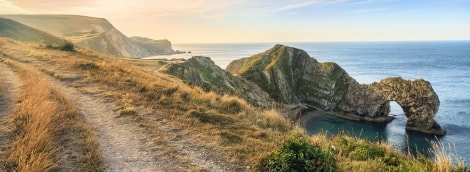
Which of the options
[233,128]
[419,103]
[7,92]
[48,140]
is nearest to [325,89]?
[419,103]

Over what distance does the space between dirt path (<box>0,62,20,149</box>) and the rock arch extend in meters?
61.2


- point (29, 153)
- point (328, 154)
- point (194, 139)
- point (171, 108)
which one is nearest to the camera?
point (29, 153)

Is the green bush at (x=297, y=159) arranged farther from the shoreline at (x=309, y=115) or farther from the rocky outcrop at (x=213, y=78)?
the shoreline at (x=309, y=115)

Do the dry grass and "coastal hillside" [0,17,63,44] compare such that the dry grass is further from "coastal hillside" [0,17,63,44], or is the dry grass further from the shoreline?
"coastal hillside" [0,17,63,44]

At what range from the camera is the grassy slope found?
10305mm

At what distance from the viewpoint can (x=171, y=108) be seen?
15320 millimetres

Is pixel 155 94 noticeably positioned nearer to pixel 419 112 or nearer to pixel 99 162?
pixel 99 162

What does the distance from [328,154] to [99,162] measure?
20.2 feet

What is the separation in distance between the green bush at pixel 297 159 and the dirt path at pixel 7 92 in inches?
281

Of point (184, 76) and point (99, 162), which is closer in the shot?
point (99, 162)

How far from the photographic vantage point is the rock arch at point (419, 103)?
203 feet

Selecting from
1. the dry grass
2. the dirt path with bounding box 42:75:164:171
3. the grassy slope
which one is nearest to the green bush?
the grassy slope

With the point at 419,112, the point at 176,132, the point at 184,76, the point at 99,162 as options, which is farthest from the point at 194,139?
the point at 419,112

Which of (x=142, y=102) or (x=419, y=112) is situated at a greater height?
(x=142, y=102)
